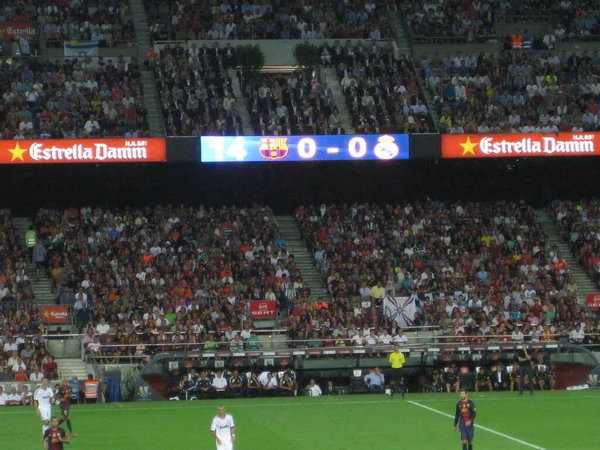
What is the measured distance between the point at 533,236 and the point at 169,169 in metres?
13.4

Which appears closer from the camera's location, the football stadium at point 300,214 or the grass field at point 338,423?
the grass field at point 338,423

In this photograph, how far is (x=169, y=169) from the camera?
41906mm

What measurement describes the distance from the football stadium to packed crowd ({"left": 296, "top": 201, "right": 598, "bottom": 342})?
0.32 ft

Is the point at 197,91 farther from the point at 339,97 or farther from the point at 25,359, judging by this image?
the point at 25,359

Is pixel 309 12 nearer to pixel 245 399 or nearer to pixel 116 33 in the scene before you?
pixel 116 33

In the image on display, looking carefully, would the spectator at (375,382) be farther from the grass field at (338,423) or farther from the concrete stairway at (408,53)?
the concrete stairway at (408,53)

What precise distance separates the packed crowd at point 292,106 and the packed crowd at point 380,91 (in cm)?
82

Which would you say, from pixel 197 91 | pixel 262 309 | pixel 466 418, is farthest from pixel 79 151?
pixel 466 418

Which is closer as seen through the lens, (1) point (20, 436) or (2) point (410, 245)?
(1) point (20, 436)

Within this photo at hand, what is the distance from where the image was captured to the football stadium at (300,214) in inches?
1286

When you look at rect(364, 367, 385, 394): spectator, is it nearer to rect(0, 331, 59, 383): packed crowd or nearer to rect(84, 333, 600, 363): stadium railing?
rect(84, 333, 600, 363): stadium railing

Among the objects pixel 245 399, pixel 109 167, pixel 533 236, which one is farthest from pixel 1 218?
pixel 533 236

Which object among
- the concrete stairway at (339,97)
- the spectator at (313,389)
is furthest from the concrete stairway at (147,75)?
the spectator at (313,389)

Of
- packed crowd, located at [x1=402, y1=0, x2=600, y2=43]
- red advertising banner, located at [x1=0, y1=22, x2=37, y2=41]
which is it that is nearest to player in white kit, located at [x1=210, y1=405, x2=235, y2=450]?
red advertising banner, located at [x1=0, y1=22, x2=37, y2=41]
